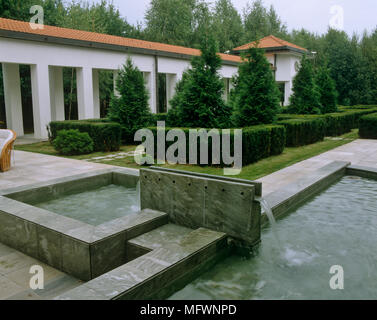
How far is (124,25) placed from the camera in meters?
42.4

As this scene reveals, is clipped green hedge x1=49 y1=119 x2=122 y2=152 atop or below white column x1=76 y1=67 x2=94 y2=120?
below

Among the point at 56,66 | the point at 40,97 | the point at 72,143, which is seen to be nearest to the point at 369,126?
the point at 72,143

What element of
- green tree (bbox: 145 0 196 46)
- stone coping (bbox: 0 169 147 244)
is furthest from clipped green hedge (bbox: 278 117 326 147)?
green tree (bbox: 145 0 196 46)

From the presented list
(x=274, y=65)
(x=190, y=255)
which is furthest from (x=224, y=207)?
(x=274, y=65)

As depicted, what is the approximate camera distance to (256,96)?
1284 cm

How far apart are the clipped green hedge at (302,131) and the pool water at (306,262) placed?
7701 mm

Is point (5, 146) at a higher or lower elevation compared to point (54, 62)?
lower

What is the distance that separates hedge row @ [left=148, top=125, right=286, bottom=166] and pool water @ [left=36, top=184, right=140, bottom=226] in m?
3.09

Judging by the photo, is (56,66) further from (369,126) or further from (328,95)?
(328,95)

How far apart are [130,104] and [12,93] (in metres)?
6.06

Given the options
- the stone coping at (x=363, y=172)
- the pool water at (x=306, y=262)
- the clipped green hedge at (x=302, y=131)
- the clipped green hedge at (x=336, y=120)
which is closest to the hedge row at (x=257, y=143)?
the clipped green hedge at (x=302, y=131)

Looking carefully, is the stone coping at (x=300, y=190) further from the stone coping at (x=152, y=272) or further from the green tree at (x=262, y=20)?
the green tree at (x=262, y=20)

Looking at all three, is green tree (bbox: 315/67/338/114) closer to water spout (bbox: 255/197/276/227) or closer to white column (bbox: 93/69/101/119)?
white column (bbox: 93/69/101/119)

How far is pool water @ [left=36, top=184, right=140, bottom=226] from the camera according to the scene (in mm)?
5989
